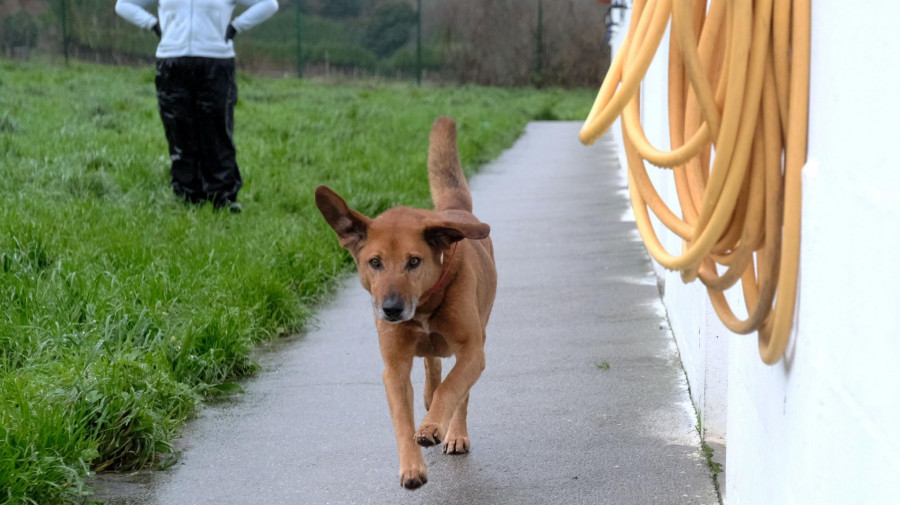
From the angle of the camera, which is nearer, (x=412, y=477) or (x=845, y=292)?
(x=845, y=292)

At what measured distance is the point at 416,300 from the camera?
148 inches

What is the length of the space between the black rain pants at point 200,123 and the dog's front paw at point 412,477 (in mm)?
5641

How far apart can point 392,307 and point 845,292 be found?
1970 mm

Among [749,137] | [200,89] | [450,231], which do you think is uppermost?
[749,137]

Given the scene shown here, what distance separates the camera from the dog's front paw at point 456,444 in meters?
4.30

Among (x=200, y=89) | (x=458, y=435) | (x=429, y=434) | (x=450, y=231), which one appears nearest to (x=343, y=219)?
(x=450, y=231)

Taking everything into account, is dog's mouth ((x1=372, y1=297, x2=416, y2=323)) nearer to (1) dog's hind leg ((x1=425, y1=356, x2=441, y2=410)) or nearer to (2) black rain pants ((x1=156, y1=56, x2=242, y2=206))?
(1) dog's hind leg ((x1=425, y1=356, x2=441, y2=410))

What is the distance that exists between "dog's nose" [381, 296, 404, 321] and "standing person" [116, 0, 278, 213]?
5.33 metres

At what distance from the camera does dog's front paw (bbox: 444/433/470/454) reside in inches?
169

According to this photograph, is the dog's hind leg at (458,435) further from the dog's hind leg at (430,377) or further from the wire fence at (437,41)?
the wire fence at (437,41)

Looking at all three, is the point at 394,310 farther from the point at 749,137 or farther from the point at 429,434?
the point at 749,137

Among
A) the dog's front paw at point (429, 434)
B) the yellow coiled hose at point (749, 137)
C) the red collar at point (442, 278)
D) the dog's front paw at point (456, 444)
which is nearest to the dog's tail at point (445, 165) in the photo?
the red collar at point (442, 278)

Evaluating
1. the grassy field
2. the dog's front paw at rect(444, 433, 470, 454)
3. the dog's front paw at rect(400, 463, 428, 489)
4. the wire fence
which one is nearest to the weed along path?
the dog's front paw at rect(444, 433, 470, 454)

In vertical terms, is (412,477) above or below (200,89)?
below
